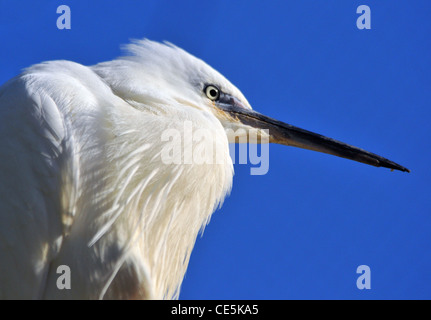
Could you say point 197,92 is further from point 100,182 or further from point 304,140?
point 100,182

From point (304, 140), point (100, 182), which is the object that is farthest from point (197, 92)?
point (100, 182)

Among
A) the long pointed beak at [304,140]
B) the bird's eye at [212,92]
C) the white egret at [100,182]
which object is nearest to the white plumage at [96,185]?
the white egret at [100,182]

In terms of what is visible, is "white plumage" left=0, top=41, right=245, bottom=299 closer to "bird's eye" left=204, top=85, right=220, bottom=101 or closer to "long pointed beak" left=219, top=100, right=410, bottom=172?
"bird's eye" left=204, top=85, right=220, bottom=101

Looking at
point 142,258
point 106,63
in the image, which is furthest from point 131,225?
point 106,63

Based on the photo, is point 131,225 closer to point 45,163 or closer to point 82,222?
point 82,222

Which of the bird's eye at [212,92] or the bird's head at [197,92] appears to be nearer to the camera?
the bird's head at [197,92]

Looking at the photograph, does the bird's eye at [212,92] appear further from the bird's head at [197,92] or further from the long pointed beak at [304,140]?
the long pointed beak at [304,140]
